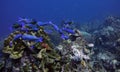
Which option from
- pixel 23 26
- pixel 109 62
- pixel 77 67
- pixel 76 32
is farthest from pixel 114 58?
pixel 23 26

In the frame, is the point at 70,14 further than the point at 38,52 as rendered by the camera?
Yes

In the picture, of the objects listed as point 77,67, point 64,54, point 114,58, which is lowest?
point 77,67

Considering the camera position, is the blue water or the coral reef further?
the blue water

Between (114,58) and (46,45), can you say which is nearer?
(46,45)

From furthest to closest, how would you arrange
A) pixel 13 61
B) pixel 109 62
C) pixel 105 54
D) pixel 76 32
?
pixel 105 54 < pixel 109 62 < pixel 76 32 < pixel 13 61

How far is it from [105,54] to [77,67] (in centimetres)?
386

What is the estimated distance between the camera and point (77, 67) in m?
6.44

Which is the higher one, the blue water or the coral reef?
the blue water

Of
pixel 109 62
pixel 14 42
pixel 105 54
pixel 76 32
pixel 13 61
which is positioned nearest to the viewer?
pixel 13 61

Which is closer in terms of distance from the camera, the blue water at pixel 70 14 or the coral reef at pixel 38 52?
the coral reef at pixel 38 52

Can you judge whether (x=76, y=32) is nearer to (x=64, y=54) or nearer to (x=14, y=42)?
(x=64, y=54)

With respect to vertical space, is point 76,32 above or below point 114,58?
above

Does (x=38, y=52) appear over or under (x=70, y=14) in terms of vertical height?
under

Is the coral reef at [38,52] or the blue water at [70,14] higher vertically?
the blue water at [70,14]
